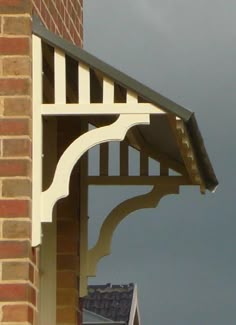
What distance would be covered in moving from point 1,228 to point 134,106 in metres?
0.99

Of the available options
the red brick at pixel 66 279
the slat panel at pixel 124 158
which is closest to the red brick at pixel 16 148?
the slat panel at pixel 124 158

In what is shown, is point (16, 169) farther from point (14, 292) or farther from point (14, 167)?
point (14, 292)

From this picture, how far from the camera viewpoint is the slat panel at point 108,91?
8.23 m

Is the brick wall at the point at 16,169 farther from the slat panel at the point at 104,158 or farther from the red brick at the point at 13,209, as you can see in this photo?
the slat panel at the point at 104,158

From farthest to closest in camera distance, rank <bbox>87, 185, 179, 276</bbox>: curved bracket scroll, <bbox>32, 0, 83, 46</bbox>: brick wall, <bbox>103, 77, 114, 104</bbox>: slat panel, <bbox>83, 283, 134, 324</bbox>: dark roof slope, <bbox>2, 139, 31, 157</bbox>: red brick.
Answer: <bbox>83, 283, 134, 324</bbox>: dark roof slope, <bbox>87, 185, 179, 276</bbox>: curved bracket scroll, <bbox>32, 0, 83, 46</bbox>: brick wall, <bbox>103, 77, 114, 104</bbox>: slat panel, <bbox>2, 139, 31, 157</bbox>: red brick

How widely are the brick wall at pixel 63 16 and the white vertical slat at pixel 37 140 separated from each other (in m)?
0.34

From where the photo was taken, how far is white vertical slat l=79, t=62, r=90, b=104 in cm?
822

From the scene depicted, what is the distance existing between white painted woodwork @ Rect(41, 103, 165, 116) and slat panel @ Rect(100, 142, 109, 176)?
1934 millimetres

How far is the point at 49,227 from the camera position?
988 cm

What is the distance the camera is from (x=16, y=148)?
8.02 meters

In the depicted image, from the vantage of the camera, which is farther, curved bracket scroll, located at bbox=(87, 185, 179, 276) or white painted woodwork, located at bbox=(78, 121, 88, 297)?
white painted woodwork, located at bbox=(78, 121, 88, 297)

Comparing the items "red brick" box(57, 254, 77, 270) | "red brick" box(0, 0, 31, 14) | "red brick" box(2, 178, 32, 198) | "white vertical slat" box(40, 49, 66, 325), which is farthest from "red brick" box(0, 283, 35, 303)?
"red brick" box(57, 254, 77, 270)

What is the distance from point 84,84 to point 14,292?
1233 mm

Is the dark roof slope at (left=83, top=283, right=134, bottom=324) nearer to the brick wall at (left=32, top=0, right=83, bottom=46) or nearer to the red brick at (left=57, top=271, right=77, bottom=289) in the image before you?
the brick wall at (left=32, top=0, right=83, bottom=46)
